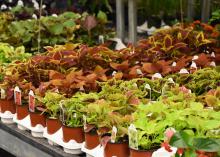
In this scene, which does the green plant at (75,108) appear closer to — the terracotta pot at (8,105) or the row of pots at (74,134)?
the row of pots at (74,134)

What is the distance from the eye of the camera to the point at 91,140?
202 centimetres

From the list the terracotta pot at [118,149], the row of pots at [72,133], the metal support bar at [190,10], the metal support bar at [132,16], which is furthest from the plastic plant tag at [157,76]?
the metal support bar at [190,10]

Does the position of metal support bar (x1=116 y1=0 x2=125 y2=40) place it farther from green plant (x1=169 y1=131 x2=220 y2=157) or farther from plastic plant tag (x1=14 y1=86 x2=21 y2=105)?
green plant (x1=169 y1=131 x2=220 y2=157)

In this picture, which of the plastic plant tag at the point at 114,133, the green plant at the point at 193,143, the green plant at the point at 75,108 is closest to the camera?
the green plant at the point at 193,143

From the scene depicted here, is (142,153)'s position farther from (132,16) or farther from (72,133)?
(132,16)

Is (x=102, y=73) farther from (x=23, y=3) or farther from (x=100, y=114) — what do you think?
(x=23, y=3)

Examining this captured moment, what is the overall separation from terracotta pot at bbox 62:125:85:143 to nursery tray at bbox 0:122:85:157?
8cm

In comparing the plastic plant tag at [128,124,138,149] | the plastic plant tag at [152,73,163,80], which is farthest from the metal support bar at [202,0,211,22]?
the plastic plant tag at [128,124,138,149]

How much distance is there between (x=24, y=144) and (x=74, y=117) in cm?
47

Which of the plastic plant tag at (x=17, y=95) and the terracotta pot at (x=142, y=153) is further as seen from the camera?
the plastic plant tag at (x=17, y=95)

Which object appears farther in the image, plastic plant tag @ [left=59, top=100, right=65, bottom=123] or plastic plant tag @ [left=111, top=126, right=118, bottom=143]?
plastic plant tag @ [left=59, top=100, right=65, bottom=123]

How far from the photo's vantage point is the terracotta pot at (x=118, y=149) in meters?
1.85

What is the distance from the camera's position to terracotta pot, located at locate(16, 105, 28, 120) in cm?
248

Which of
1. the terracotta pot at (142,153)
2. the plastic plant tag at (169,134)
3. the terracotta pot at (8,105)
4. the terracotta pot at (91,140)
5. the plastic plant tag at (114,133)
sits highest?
the plastic plant tag at (169,134)
